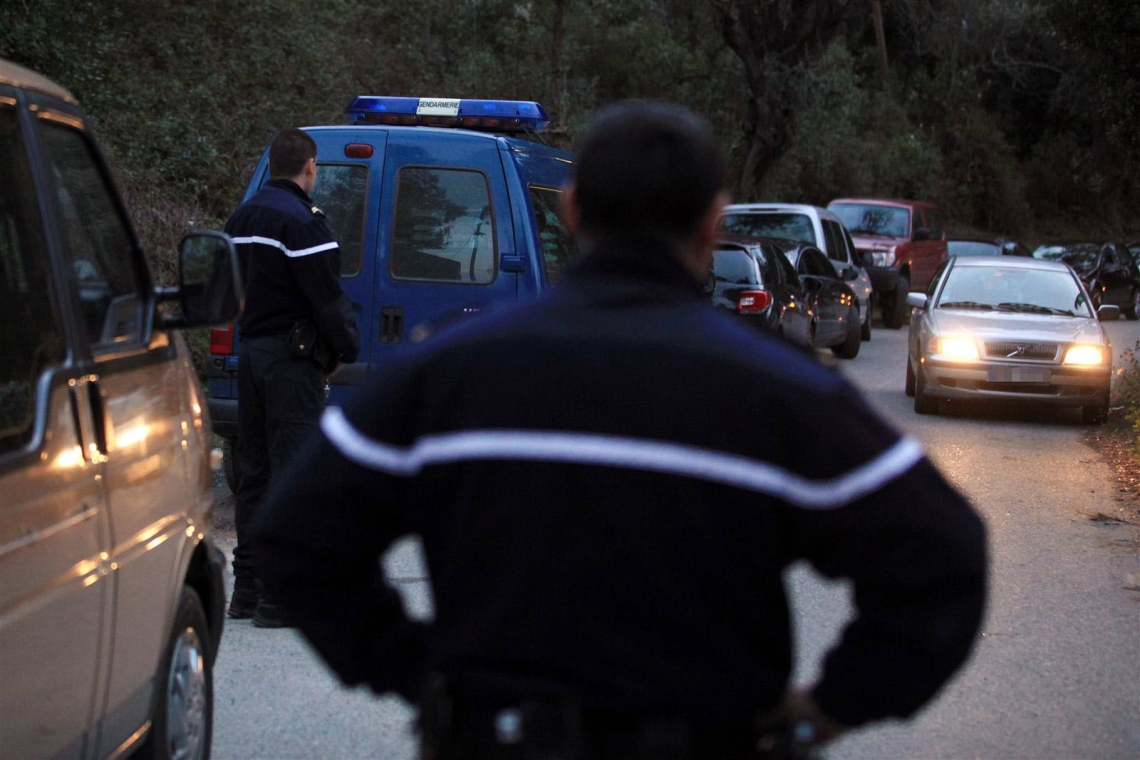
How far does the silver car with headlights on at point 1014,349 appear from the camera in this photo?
13336 mm

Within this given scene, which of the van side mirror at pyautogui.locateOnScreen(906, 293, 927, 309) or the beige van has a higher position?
the beige van

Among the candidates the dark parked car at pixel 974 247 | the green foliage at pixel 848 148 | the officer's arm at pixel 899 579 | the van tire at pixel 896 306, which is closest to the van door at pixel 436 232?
the officer's arm at pixel 899 579

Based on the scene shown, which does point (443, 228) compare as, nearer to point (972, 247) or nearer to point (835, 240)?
point (835, 240)

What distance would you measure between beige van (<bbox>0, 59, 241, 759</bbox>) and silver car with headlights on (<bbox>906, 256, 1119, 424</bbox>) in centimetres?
1023

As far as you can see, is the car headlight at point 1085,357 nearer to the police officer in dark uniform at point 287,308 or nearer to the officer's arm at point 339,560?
the police officer in dark uniform at point 287,308

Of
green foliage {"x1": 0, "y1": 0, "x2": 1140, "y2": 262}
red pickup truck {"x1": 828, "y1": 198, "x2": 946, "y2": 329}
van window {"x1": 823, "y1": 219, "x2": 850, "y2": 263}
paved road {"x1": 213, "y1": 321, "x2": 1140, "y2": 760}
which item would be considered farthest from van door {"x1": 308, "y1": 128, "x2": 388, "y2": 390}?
red pickup truck {"x1": 828, "y1": 198, "x2": 946, "y2": 329}

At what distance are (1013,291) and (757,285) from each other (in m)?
2.59

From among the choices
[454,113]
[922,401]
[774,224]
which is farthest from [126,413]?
[774,224]

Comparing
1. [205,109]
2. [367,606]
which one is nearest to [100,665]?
[367,606]

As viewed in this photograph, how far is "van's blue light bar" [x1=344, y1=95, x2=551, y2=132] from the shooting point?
8930mm

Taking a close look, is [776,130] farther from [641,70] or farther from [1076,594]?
[1076,594]

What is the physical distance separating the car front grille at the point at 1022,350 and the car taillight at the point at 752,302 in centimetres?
236

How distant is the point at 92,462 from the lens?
133 inches

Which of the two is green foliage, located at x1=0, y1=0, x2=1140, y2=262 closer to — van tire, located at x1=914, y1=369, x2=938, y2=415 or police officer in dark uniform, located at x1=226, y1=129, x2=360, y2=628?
van tire, located at x1=914, y1=369, x2=938, y2=415
